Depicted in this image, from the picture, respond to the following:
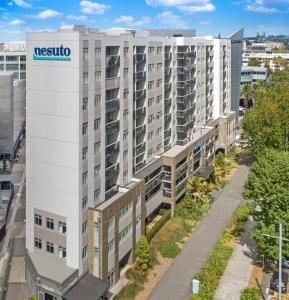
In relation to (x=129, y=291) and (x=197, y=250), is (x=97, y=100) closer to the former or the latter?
(x=129, y=291)

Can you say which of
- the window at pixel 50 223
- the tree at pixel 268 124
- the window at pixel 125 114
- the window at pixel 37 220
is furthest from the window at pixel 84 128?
the tree at pixel 268 124

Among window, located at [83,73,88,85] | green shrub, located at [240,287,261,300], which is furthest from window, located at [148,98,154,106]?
green shrub, located at [240,287,261,300]

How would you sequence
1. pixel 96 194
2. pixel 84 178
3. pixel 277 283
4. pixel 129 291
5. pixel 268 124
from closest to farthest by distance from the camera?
pixel 84 178 < pixel 277 283 < pixel 129 291 < pixel 96 194 < pixel 268 124

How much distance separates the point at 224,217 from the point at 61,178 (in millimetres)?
34471

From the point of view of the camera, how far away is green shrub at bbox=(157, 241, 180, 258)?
5906cm

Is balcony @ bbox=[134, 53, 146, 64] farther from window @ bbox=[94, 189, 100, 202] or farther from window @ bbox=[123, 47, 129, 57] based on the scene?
window @ bbox=[94, 189, 100, 202]

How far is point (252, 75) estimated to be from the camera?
18738cm

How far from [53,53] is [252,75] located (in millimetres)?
154363

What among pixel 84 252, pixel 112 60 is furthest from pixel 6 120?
pixel 84 252

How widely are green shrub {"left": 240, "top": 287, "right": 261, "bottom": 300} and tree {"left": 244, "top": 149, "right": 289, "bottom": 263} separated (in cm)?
442

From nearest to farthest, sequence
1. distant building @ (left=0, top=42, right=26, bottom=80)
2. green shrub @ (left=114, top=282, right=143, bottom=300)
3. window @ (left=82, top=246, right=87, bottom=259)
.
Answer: window @ (left=82, top=246, right=87, bottom=259), green shrub @ (left=114, top=282, right=143, bottom=300), distant building @ (left=0, top=42, right=26, bottom=80)

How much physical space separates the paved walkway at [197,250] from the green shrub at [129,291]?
1.91 m

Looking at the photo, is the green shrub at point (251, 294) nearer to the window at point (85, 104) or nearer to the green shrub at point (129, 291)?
the green shrub at point (129, 291)

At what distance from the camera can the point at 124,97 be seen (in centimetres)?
5547
